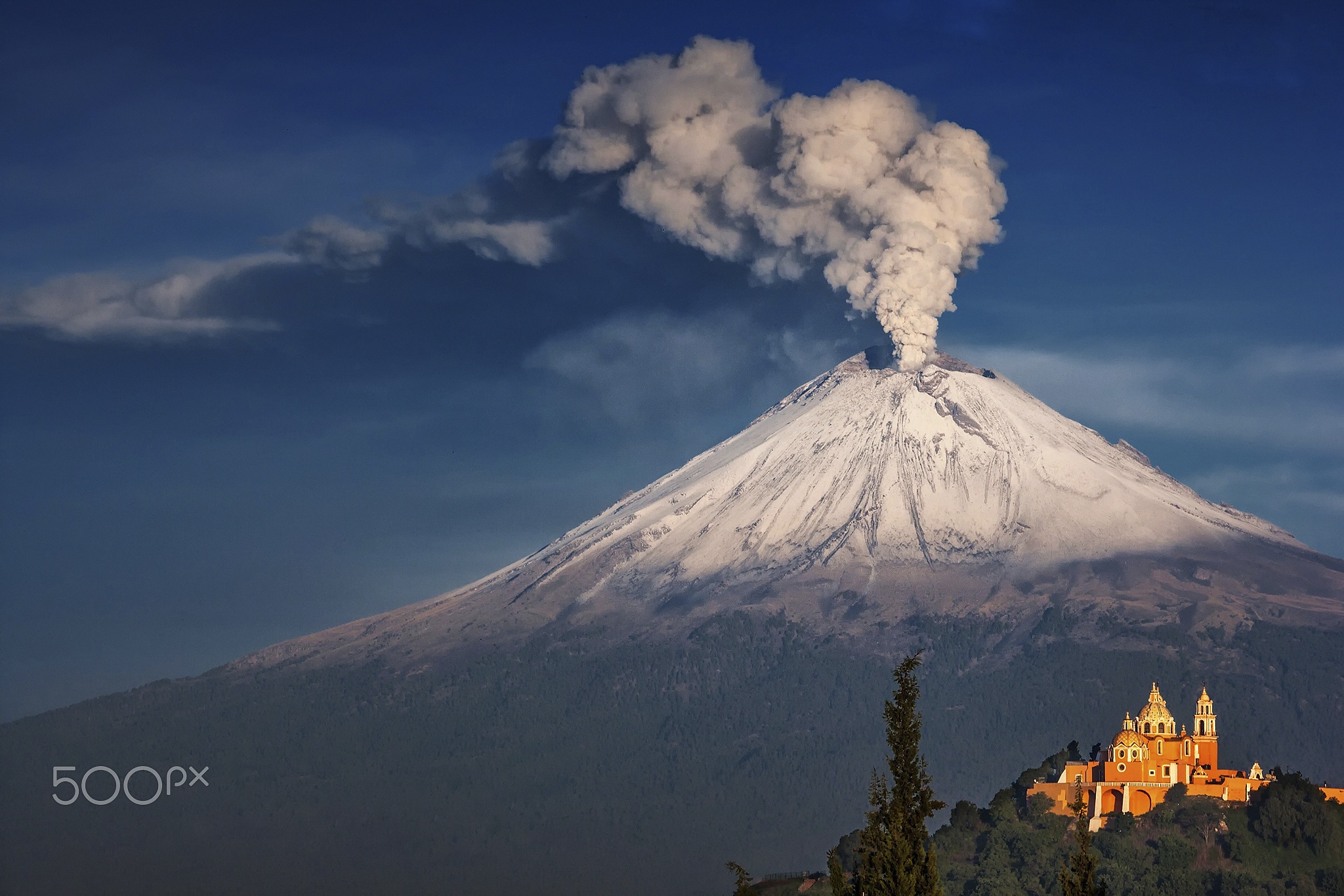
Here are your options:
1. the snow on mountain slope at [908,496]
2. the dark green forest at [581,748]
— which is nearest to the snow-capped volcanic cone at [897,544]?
the snow on mountain slope at [908,496]

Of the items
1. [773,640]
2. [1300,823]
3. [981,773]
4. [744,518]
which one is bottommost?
[1300,823]

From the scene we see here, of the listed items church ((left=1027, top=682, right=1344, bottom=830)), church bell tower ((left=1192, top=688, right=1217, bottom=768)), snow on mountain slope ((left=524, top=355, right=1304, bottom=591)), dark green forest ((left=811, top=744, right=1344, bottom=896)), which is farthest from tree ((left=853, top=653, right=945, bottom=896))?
snow on mountain slope ((left=524, top=355, right=1304, bottom=591))

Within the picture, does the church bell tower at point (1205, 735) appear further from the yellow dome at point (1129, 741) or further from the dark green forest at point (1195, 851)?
the dark green forest at point (1195, 851)

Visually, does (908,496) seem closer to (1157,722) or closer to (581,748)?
(581,748)

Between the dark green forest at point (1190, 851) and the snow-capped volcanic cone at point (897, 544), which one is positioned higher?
the snow-capped volcanic cone at point (897, 544)

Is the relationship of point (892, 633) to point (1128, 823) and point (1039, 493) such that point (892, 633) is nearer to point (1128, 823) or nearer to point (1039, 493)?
point (1039, 493)

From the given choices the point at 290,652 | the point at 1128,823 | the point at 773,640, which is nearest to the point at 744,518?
the point at 773,640

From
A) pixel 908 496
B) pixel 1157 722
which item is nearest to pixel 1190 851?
pixel 1157 722
